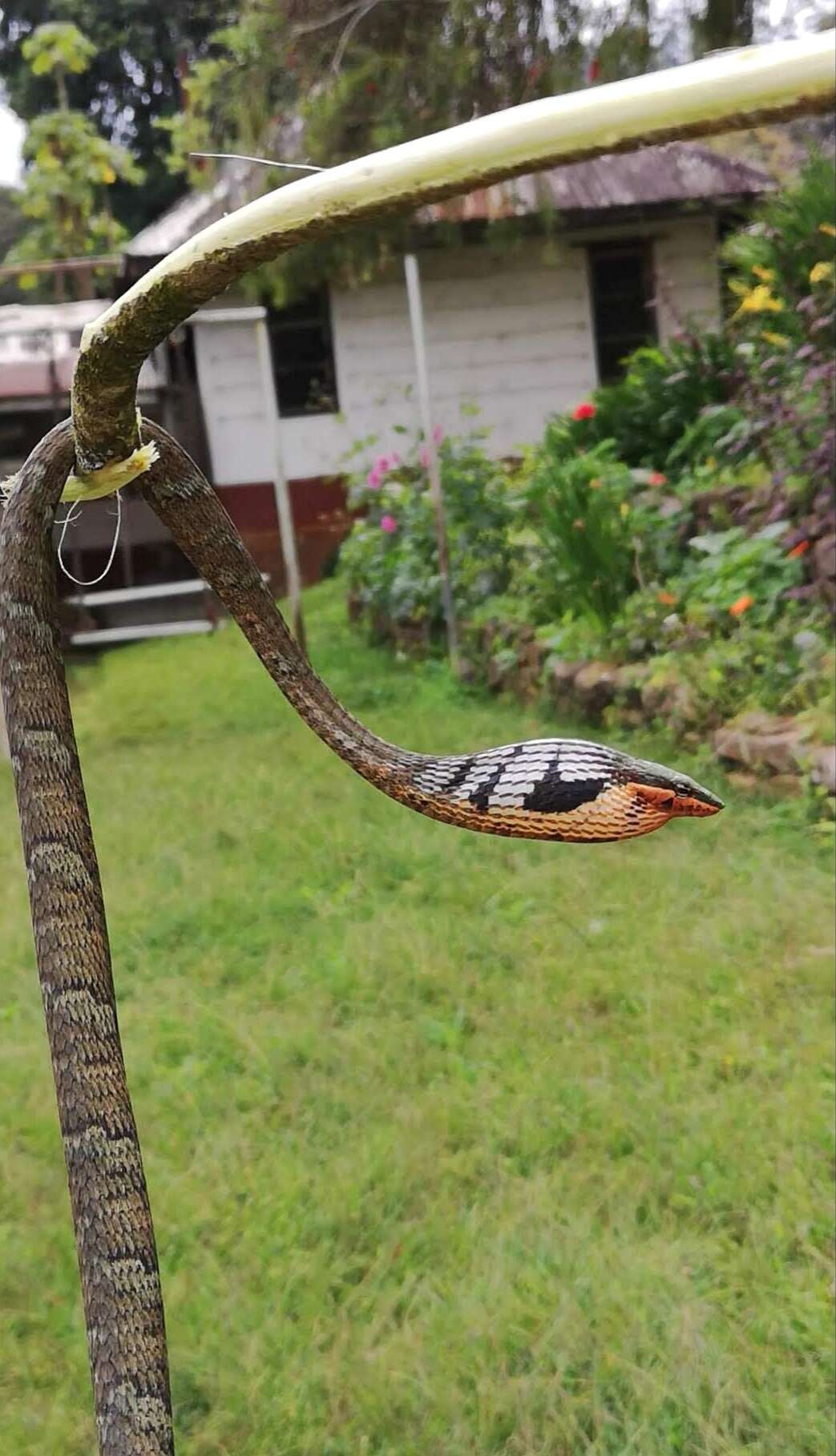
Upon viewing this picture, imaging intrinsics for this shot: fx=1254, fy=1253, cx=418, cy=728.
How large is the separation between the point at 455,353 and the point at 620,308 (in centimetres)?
155

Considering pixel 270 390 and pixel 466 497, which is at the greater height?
pixel 270 390

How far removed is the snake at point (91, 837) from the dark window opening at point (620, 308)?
389 inches

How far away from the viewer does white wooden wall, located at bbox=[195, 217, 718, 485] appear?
31.7 ft

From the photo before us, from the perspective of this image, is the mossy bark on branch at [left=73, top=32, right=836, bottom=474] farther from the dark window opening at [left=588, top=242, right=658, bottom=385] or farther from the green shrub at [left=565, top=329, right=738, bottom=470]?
the dark window opening at [left=588, top=242, right=658, bottom=385]

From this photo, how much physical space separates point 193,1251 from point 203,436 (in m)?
8.21

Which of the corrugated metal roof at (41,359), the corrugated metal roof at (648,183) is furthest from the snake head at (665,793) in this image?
the corrugated metal roof at (648,183)

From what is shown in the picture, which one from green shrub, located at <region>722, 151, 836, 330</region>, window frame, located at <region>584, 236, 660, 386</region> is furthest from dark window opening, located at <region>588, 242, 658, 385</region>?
green shrub, located at <region>722, 151, 836, 330</region>

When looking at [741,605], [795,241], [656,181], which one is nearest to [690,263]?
[656,181]

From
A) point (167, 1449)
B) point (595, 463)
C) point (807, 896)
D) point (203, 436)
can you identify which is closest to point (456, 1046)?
point (807, 896)

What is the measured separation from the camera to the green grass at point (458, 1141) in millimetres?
1779

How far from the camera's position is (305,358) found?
10.0 metres

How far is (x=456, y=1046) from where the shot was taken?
2707mm

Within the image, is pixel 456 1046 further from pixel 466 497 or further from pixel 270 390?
pixel 270 390

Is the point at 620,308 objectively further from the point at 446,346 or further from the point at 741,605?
the point at 741,605
